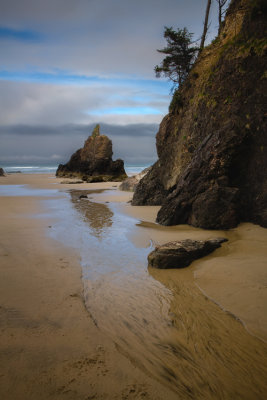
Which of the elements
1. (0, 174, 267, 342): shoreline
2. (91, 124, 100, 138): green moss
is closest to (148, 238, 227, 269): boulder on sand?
(0, 174, 267, 342): shoreline

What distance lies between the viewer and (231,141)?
293 inches

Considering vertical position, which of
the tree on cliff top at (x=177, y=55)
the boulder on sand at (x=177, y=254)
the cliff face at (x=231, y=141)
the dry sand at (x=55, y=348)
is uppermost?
the tree on cliff top at (x=177, y=55)

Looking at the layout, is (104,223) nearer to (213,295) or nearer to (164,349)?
(213,295)

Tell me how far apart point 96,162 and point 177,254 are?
38.7m

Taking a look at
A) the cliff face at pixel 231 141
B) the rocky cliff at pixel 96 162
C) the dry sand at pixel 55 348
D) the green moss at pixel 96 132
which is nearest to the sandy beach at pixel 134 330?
the dry sand at pixel 55 348

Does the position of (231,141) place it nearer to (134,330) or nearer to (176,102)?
(134,330)

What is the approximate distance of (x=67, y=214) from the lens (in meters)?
10.1

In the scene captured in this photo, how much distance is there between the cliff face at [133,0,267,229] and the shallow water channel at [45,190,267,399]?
127 inches

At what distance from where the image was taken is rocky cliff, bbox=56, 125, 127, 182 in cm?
4153

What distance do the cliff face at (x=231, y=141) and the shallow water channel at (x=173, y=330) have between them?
3.22 metres

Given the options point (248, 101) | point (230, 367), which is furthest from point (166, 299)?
point (248, 101)

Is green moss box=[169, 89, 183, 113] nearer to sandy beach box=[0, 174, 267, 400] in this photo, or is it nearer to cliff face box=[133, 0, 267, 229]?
cliff face box=[133, 0, 267, 229]

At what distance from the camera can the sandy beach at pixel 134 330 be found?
6.61ft

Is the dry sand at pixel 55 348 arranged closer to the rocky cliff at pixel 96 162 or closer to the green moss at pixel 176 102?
the green moss at pixel 176 102
